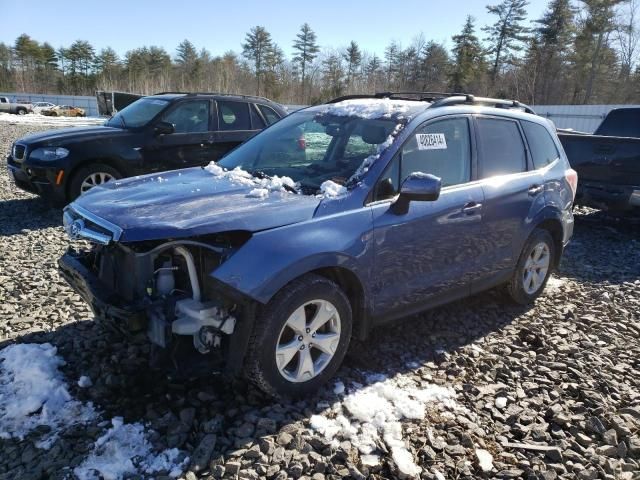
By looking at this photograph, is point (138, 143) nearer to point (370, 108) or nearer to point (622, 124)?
point (370, 108)

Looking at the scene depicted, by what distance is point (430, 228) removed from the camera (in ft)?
11.8

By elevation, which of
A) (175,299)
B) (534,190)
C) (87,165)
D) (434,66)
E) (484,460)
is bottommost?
(484,460)

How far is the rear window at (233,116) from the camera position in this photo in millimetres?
8062

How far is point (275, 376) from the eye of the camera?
2939mm

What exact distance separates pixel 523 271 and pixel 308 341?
8.22 feet

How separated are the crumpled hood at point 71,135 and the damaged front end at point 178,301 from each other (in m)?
4.65

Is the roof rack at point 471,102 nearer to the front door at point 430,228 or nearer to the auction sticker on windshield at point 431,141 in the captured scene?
the front door at point 430,228

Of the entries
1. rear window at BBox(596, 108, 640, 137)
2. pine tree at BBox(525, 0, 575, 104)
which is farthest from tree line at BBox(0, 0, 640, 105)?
rear window at BBox(596, 108, 640, 137)

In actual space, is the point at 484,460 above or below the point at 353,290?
below

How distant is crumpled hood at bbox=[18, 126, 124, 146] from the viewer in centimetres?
700

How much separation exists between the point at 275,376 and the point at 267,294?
53 centimetres

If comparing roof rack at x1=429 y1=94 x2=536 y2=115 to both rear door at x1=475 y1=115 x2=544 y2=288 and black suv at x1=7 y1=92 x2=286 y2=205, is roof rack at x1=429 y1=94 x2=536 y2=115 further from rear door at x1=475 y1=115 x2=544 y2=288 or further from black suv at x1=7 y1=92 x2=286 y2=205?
black suv at x1=7 y1=92 x2=286 y2=205

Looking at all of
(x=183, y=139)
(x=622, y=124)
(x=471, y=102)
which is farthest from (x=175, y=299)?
(x=622, y=124)

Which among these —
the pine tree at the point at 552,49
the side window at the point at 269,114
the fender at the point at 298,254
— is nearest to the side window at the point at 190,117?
the side window at the point at 269,114
